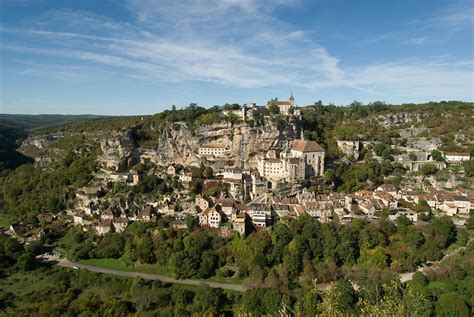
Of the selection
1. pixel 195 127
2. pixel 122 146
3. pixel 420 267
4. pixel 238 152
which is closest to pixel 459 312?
pixel 420 267

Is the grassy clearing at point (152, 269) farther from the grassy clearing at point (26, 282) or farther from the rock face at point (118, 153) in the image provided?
the rock face at point (118, 153)

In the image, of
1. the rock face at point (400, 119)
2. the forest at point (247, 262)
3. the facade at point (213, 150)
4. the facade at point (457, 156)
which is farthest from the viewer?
the rock face at point (400, 119)

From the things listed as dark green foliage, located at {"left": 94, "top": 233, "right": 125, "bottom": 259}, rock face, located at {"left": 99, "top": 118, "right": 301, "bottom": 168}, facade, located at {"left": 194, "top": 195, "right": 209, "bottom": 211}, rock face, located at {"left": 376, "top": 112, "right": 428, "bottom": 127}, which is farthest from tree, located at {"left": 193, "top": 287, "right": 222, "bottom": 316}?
rock face, located at {"left": 376, "top": 112, "right": 428, "bottom": 127}

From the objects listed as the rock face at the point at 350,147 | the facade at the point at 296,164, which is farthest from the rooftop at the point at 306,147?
the rock face at the point at 350,147

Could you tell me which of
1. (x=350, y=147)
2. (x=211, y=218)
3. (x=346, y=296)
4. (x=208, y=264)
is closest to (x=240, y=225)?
(x=211, y=218)

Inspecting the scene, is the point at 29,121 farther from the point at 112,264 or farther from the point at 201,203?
the point at 112,264

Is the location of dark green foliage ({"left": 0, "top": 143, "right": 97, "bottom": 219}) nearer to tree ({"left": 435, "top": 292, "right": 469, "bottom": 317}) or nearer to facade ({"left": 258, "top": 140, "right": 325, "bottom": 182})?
facade ({"left": 258, "top": 140, "right": 325, "bottom": 182})

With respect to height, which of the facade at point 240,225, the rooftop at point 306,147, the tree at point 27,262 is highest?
the rooftop at point 306,147
